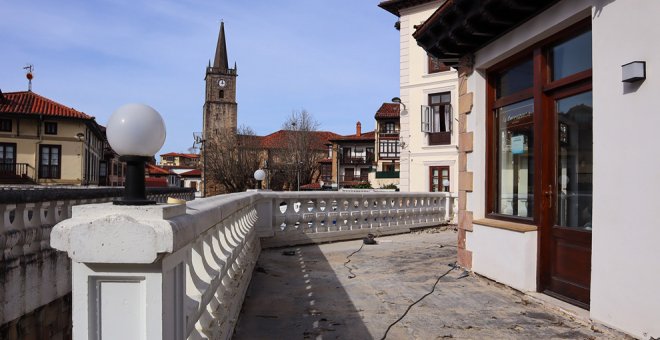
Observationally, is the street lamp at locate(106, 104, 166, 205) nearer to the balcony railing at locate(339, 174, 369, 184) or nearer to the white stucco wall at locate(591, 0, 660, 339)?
the white stucco wall at locate(591, 0, 660, 339)

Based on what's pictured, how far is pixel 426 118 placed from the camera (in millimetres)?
23078

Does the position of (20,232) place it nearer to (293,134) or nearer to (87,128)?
(87,128)

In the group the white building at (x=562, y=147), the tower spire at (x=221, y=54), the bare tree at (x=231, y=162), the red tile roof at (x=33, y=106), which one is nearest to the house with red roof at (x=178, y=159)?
the tower spire at (x=221, y=54)

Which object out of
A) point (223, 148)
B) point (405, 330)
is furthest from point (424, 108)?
point (223, 148)

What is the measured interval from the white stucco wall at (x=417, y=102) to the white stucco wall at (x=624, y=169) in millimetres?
18981

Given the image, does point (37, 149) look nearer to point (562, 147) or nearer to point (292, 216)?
point (292, 216)

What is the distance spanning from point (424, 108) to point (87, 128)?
3188cm

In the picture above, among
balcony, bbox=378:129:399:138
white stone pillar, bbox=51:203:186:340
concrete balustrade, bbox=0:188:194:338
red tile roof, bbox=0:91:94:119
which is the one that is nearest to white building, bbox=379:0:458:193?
concrete balustrade, bbox=0:188:194:338

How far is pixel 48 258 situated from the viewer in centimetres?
752

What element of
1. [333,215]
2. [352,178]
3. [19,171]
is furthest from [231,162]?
[333,215]

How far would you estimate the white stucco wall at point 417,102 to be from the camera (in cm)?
2350

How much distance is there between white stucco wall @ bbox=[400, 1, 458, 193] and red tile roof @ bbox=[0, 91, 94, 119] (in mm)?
28604

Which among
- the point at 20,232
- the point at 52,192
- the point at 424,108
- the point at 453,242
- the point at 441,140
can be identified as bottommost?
the point at 453,242

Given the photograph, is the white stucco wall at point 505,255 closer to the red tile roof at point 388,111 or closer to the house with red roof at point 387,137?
the house with red roof at point 387,137
